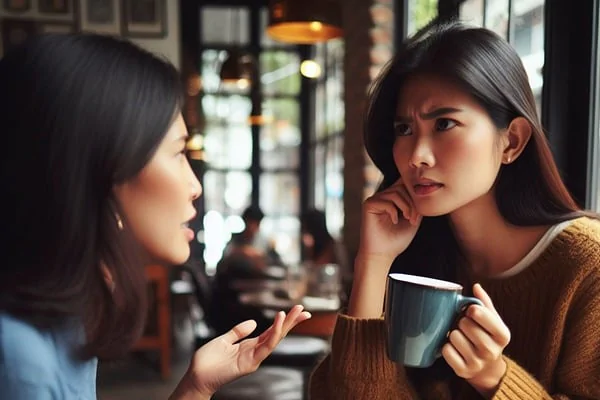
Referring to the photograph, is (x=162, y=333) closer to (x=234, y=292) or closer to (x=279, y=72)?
(x=234, y=292)

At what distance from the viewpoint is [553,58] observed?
1610 millimetres

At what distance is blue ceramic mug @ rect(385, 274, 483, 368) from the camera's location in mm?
856

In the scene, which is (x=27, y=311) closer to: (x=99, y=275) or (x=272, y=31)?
(x=99, y=275)

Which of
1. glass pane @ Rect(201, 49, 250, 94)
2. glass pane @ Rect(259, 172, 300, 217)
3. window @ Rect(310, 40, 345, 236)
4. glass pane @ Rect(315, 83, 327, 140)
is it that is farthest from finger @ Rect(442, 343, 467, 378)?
glass pane @ Rect(201, 49, 250, 94)

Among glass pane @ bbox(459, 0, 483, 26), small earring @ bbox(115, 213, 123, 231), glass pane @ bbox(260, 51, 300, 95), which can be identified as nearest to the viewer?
small earring @ bbox(115, 213, 123, 231)

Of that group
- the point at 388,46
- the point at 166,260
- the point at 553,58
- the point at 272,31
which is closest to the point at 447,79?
the point at 166,260

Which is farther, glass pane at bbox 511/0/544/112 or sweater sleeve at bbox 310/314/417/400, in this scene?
glass pane at bbox 511/0/544/112

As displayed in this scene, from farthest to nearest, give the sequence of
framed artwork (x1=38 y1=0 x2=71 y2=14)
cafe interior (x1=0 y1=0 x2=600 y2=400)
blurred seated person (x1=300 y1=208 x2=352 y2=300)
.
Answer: framed artwork (x1=38 y1=0 x2=71 y2=14)
blurred seated person (x1=300 y1=208 x2=352 y2=300)
cafe interior (x1=0 y1=0 x2=600 y2=400)

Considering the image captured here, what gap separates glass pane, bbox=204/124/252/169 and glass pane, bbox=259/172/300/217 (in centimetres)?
39

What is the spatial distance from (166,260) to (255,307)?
2.31 metres

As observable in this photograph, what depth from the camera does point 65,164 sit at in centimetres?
85

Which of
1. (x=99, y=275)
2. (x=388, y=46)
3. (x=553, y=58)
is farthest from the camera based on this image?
(x=388, y=46)

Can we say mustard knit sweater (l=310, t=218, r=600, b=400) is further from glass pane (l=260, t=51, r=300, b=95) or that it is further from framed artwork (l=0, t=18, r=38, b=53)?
glass pane (l=260, t=51, r=300, b=95)

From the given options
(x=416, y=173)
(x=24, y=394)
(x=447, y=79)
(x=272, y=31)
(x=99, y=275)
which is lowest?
(x=24, y=394)
